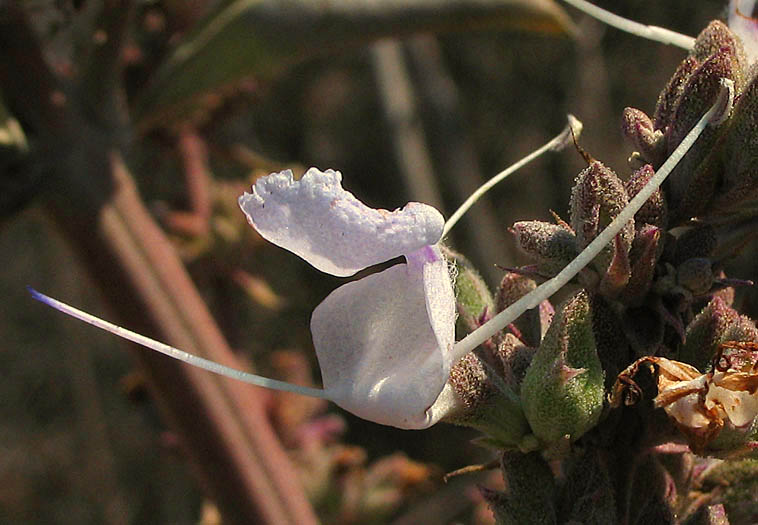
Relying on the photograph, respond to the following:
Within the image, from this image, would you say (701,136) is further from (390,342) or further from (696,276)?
(390,342)

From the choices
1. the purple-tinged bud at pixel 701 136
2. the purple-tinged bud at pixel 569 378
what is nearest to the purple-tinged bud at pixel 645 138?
Answer: the purple-tinged bud at pixel 701 136

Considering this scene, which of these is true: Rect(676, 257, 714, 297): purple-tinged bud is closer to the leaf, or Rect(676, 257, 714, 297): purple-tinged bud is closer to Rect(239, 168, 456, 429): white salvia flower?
Rect(239, 168, 456, 429): white salvia flower

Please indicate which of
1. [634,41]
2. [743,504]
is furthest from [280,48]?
[634,41]

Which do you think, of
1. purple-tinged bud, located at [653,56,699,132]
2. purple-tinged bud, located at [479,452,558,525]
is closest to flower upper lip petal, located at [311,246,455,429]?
purple-tinged bud, located at [479,452,558,525]

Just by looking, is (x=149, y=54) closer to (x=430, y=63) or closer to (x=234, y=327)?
(x=234, y=327)

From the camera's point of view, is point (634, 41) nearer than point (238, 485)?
No
